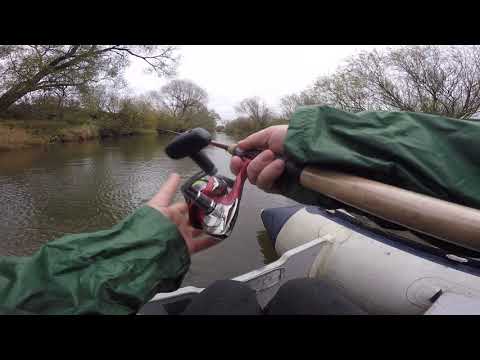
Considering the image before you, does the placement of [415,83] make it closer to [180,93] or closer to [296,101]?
[296,101]

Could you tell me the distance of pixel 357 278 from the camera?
8.26 ft

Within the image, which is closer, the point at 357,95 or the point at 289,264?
the point at 289,264

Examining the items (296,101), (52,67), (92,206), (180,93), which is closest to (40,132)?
(52,67)

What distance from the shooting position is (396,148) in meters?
0.93

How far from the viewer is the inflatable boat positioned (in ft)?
6.06

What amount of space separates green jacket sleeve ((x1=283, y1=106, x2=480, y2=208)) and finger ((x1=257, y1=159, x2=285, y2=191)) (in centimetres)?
17

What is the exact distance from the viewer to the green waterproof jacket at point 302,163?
0.89 m

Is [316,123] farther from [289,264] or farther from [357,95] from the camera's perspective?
[357,95]

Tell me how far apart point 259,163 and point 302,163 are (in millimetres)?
304

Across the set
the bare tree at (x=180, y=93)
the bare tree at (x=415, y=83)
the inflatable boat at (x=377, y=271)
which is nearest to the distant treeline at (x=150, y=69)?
the bare tree at (x=415, y=83)
